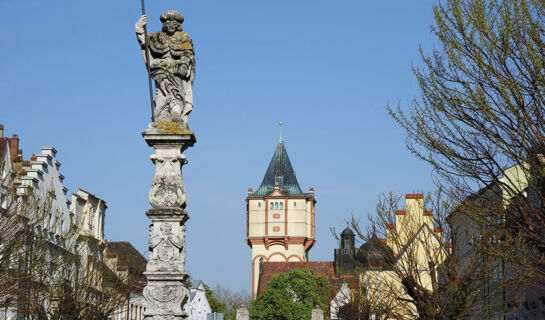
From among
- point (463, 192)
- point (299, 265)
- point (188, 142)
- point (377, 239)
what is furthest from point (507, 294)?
point (299, 265)

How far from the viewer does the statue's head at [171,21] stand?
15.0 meters

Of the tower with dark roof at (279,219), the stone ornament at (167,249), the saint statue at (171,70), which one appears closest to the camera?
the stone ornament at (167,249)

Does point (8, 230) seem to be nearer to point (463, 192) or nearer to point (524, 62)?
point (463, 192)

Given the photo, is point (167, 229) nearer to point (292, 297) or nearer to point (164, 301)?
point (164, 301)

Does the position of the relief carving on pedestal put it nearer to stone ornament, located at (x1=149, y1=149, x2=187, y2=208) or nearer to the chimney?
stone ornament, located at (x1=149, y1=149, x2=187, y2=208)

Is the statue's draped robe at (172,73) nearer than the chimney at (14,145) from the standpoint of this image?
Yes

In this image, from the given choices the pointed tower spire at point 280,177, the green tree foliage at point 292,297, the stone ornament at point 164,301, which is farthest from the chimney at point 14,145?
the pointed tower spire at point 280,177

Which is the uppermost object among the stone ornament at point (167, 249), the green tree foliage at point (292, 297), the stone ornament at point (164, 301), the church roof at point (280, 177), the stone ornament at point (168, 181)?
the church roof at point (280, 177)

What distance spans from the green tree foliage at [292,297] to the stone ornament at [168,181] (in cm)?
8861

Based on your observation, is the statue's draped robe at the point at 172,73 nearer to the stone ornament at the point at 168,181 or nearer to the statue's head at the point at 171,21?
the statue's head at the point at 171,21

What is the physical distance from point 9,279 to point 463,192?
445 inches

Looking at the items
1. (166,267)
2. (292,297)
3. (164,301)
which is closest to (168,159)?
(166,267)

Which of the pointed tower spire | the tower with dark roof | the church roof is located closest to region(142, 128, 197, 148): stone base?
the tower with dark roof

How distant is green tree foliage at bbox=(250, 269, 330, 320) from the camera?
10306 centimetres
